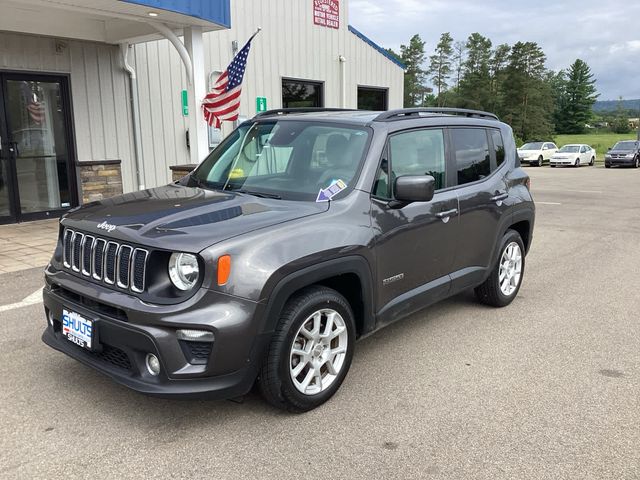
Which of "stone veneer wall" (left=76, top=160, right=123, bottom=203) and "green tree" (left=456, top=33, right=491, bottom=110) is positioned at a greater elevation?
"green tree" (left=456, top=33, right=491, bottom=110)

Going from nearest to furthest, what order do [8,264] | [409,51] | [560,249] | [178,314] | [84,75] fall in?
[178,314] → [8,264] → [560,249] → [84,75] → [409,51]

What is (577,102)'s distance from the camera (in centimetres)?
9362

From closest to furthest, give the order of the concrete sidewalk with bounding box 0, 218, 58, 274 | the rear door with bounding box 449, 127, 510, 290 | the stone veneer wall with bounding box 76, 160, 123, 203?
1. the rear door with bounding box 449, 127, 510, 290
2. the concrete sidewalk with bounding box 0, 218, 58, 274
3. the stone veneer wall with bounding box 76, 160, 123, 203

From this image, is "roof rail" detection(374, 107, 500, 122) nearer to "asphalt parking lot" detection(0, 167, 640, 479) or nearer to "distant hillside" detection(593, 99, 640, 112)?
"asphalt parking lot" detection(0, 167, 640, 479)

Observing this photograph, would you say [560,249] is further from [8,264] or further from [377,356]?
[8,264]

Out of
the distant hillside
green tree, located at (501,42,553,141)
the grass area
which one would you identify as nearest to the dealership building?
the grass area

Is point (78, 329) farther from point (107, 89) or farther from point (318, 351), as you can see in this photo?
point (107, 89)

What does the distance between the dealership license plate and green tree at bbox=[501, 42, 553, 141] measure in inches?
2391

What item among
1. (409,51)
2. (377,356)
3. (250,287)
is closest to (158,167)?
(377,356)

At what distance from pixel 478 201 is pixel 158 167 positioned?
26.0ft

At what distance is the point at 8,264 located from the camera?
266 inches

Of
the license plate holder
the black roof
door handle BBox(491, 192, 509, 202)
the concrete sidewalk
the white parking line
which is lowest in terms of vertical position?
the white parking line

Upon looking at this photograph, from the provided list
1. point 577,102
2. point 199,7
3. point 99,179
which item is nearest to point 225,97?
point 199,7

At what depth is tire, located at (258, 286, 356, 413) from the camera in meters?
3.09
